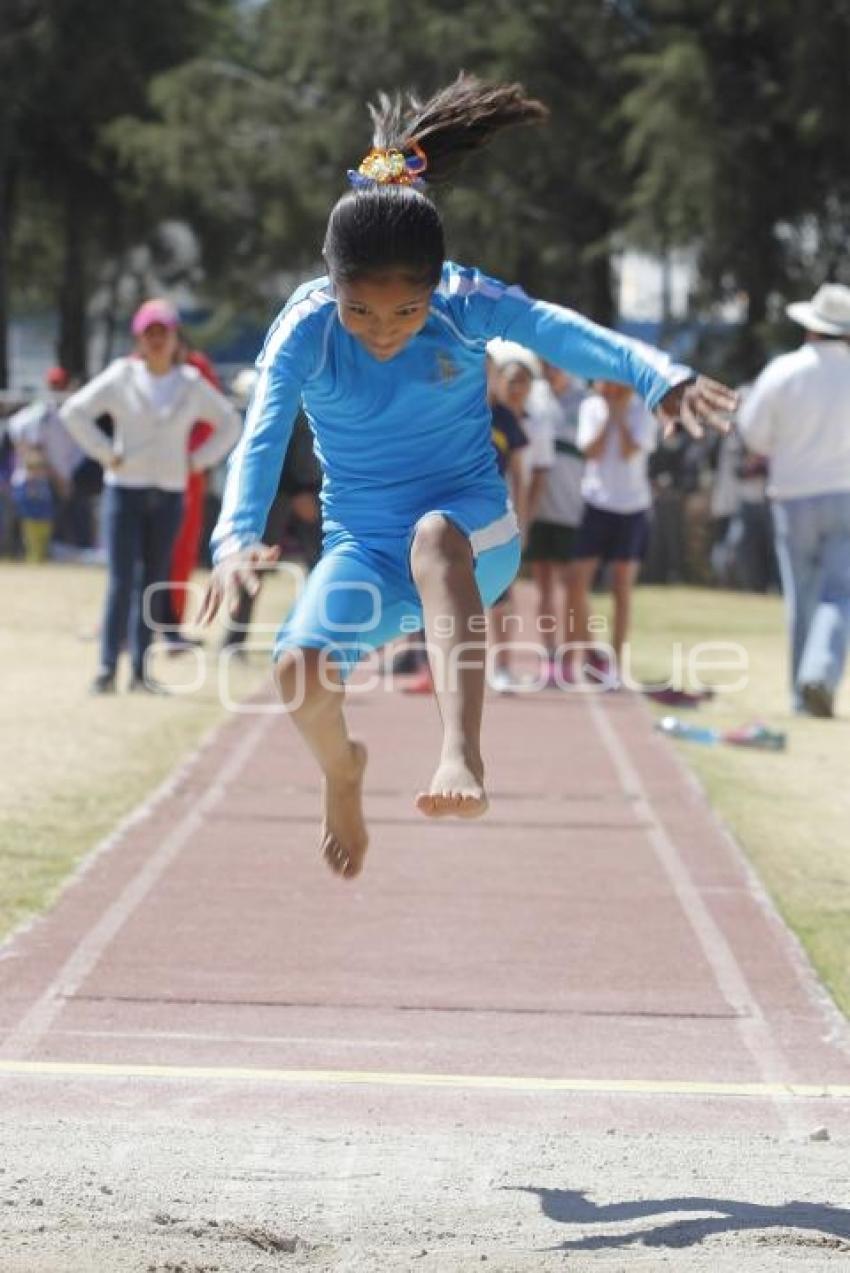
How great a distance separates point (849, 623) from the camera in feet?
45.6

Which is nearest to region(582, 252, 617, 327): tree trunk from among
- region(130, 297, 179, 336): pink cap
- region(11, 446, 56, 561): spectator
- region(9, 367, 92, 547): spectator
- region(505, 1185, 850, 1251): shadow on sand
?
region(9, 367, 92, 547): spectator

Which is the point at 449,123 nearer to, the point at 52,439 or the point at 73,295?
the point at 52,439

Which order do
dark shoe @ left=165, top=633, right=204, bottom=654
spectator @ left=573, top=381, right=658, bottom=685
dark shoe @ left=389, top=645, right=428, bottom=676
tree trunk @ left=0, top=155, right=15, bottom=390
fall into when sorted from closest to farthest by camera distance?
spectator @ left=573, top=381, right=658, bottom=685, dark shoe @ left=389, top=645, right=428, bottom=676, dark shoe @ left=165, top=633, right=204, bottom=654, tree trunk @ left=0, top=155, right=15, bottom=390

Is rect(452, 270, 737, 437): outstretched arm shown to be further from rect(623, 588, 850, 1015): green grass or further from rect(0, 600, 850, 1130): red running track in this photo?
rect(623, 588, 850, 1015): green grass

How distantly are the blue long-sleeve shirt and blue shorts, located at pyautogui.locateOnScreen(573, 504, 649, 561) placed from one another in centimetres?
845

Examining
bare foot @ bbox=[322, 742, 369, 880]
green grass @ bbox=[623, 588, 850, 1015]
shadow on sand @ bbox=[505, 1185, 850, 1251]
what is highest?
bare foot @ bbox=[322, 742, 369, 880]

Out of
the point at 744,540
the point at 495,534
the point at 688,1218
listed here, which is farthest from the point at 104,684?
the point at 744,540

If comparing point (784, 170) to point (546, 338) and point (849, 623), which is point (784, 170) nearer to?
point (849, 623)

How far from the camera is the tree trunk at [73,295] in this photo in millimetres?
42469

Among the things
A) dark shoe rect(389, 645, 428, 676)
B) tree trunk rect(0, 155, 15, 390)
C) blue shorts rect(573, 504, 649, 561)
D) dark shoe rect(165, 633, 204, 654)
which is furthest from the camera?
tree trunk rect(0, 155, 15, 390)

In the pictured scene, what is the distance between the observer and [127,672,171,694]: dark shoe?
47.1 feet

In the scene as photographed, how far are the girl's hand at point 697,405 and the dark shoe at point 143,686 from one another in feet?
29.5

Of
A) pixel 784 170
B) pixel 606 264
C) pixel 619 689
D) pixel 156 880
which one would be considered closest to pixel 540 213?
pixel 606 264

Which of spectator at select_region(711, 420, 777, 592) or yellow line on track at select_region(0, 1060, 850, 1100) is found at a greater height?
spectator at select_region(711, 420, 777, 592)
